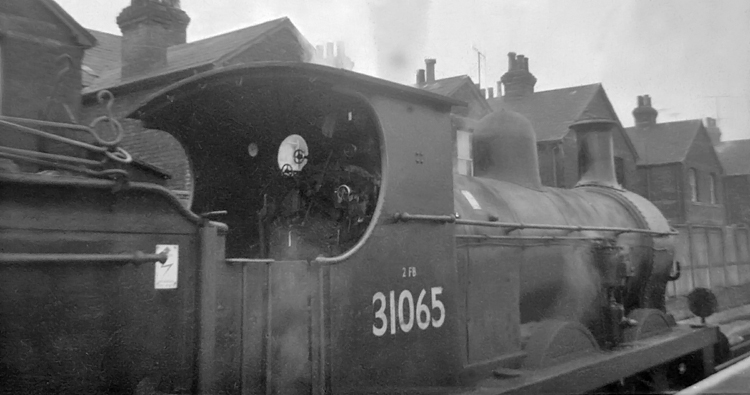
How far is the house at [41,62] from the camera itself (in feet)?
27.8

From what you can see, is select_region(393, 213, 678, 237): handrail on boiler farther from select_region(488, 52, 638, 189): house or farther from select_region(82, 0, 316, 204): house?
select_region(488, 52, 638, 189): house

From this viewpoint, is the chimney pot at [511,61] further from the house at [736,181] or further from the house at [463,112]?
the house at [736,181]

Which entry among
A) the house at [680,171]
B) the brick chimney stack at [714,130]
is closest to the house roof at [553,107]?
the house at [680,171]

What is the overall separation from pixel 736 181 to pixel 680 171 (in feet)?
16.3

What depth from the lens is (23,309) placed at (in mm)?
2197

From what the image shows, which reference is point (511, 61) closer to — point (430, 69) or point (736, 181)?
point (430, 69)

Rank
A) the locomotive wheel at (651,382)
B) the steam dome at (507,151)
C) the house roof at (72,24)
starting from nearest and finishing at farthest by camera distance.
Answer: the locomotive wheel at (651,382) < the steam dome at (507,151) < the house roof at (72,24)

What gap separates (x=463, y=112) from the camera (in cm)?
1802

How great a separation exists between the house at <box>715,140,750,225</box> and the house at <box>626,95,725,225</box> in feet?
2.18

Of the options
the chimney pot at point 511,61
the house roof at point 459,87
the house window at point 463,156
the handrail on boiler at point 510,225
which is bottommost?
the handrail on boiler at point 510,225

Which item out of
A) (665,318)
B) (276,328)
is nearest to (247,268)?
(276,328)

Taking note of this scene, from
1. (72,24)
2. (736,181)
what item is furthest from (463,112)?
(736,181)

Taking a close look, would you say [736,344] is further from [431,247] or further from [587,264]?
[431,247]

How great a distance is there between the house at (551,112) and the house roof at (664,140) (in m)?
5.67
